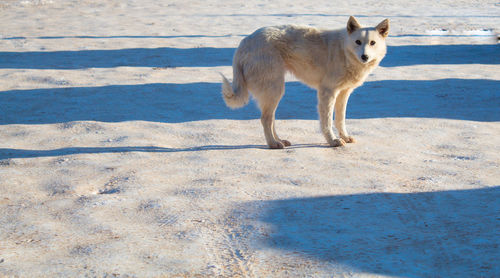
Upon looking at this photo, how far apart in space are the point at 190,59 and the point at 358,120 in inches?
203

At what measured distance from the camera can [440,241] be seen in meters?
3.60

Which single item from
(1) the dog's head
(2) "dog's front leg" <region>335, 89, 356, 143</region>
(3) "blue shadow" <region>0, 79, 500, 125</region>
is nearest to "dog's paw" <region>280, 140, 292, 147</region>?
(2) "dog's front leg" <region>335, 89, 356, 143</region>

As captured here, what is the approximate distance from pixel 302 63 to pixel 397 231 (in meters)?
2.58

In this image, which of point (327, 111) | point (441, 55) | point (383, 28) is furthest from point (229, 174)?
point (441, 55)

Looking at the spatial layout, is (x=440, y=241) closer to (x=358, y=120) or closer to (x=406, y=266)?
(x=406, y=266)

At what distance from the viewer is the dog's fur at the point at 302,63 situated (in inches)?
221

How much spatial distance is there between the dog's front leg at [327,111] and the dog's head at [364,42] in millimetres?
521

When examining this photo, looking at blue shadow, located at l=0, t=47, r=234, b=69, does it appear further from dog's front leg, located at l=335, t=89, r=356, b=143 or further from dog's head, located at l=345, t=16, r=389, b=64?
dog's head, located at l=345, t=16, r=389, b=64

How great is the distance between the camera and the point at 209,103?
802 cm

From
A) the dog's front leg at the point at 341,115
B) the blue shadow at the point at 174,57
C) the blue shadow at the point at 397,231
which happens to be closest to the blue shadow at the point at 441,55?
the blue shadow at the point at 174,57

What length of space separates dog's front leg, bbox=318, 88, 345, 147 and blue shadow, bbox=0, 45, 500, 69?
17.3ft

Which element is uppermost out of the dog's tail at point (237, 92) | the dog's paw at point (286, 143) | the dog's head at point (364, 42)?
the dog's head at point (364, 42)

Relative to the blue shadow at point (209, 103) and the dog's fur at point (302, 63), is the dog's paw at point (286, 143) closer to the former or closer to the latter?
the dog's fur at point (302, 63)

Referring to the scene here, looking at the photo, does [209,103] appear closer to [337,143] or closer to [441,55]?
[337,143]
